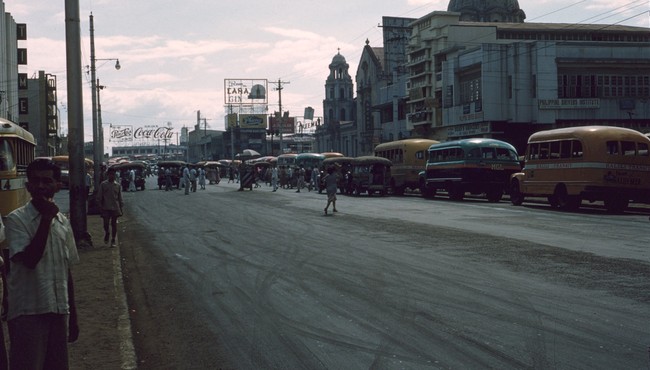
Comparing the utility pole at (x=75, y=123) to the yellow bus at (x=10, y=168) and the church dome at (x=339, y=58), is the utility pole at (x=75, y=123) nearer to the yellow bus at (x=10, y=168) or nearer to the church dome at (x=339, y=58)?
the yellow bus at (x=10, y=168)

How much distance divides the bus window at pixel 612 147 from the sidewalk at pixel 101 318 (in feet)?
60.0

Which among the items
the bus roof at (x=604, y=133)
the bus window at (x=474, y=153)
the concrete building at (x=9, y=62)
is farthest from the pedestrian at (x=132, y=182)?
the bus roof at (x=604, y=133)

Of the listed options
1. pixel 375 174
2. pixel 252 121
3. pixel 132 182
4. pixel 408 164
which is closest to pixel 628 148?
pixel 375 174

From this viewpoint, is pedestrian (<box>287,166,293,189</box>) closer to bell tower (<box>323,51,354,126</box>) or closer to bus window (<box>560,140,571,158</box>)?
bus window (<box>560,140,571,158</box>)

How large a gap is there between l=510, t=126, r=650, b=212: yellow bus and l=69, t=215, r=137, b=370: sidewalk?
17.6 metres

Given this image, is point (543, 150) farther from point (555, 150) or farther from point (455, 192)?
point (455, 192)

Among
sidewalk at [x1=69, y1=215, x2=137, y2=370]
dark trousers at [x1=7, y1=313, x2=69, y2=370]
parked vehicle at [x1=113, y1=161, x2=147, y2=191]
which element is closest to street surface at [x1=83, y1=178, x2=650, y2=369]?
sidewalk at [x1=69, y1=215, x2=137, y2=370]

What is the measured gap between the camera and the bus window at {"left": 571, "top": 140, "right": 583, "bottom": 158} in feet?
85.8

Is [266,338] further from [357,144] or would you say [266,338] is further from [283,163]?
[357,144]

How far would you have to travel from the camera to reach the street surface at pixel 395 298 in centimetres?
687

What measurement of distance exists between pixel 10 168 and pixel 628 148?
20628 millimetres

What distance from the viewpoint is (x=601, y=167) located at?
25.2m

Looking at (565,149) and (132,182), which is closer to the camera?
(565,149)

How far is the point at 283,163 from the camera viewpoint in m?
73.3
